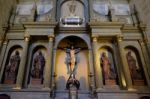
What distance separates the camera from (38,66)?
9930 millimetres

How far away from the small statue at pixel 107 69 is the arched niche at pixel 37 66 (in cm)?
287

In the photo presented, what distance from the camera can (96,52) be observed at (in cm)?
988

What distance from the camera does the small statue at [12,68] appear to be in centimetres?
970

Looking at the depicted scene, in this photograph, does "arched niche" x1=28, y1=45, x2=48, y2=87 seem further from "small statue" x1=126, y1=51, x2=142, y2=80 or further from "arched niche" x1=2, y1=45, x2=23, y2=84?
"small statue" x1=126, y1=51, x2=142, y2=80

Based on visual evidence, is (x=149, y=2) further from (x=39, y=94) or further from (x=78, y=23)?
(x=39, y=94)

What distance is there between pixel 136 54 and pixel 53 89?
15.5 feet

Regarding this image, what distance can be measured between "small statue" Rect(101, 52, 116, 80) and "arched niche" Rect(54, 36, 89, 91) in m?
0.99

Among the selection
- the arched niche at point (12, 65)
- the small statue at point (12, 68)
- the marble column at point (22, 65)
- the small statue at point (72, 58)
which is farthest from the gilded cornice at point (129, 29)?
the small statue at point (12, 68)

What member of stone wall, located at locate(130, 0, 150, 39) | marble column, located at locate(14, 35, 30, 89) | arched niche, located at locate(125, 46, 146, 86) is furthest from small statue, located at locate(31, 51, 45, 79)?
stone wall, located at locate(130, 0, 150, 39)

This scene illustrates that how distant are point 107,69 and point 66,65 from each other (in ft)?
7.25

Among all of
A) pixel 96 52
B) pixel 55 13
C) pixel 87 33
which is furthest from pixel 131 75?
pixel 55 13

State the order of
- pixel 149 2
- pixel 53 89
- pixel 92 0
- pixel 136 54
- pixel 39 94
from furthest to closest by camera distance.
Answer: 1. pixel 92 0
2. pixel 136 54
3. pixel 149 2
4. pixel 53 89
5. pixel 39 94

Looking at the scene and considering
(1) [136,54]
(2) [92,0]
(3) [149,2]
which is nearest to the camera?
(3) [149,2]

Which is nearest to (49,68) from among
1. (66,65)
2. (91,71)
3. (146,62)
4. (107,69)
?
(66,65)
